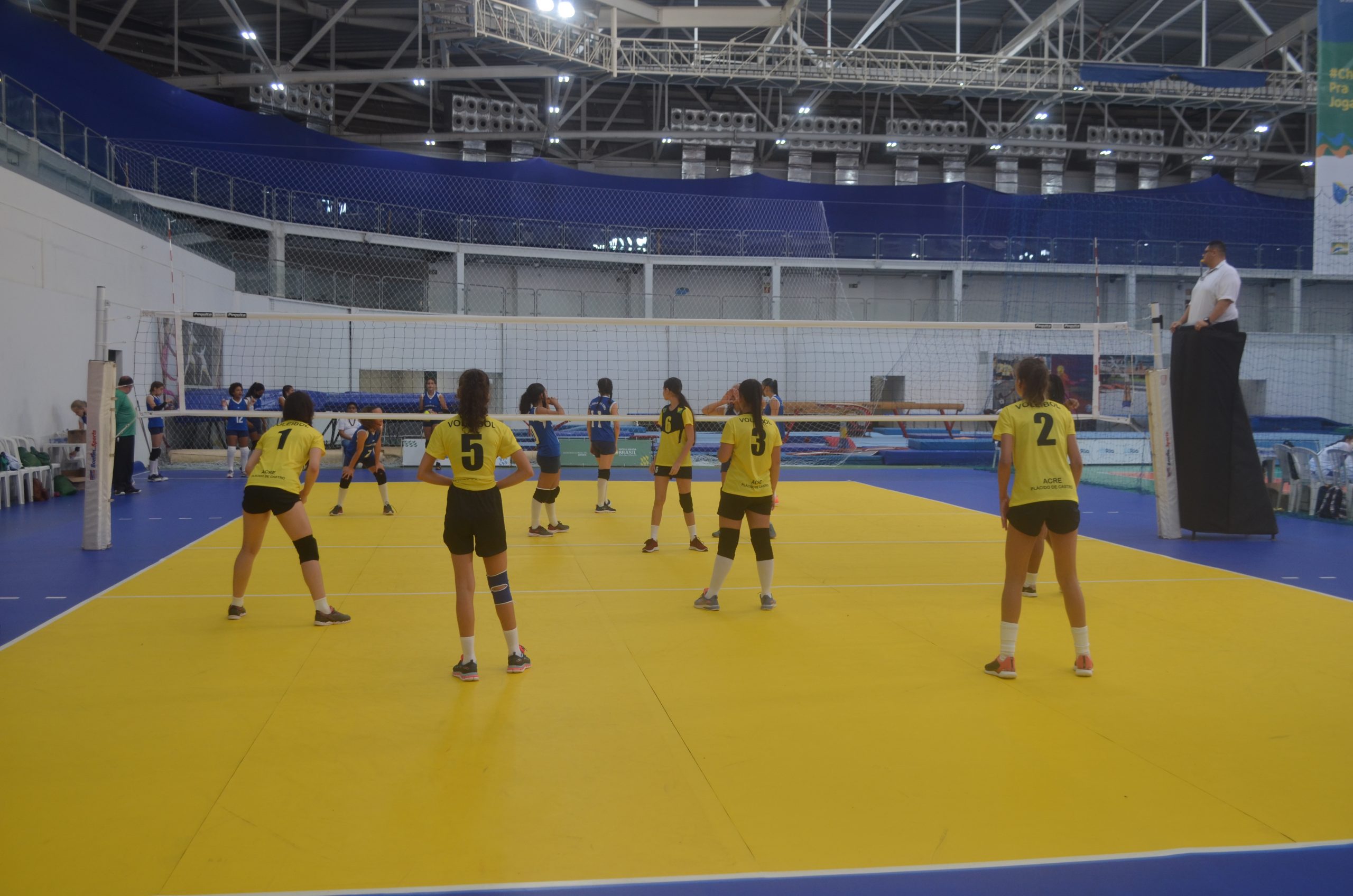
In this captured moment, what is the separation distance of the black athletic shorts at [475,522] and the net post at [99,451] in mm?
5785

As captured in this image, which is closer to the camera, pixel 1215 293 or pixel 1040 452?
pixel 1040 452

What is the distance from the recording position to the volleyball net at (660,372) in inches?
827

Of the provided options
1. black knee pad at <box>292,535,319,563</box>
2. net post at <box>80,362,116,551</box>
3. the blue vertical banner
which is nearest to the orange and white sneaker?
black knee pad at <box>292,535,319,563</box>

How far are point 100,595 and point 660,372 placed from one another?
21.0m

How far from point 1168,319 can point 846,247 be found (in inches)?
408

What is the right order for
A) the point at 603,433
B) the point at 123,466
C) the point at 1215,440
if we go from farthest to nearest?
the point at 123,466 → the point at 603,433 → the point at 1215,440

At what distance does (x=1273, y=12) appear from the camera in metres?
29.0

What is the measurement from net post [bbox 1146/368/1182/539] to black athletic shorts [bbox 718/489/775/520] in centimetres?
580

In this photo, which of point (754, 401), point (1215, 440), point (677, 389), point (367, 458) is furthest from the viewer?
point (367, 458)

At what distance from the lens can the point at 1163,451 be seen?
10.3 meters

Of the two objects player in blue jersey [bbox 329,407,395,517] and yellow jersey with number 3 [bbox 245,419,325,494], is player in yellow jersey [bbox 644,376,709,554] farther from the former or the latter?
player in blue jersey [bbox 329,407,395,517]

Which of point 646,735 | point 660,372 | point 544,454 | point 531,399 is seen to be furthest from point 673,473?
point 660,372

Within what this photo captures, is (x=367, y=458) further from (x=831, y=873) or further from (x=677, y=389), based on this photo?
(x=831, y=873)

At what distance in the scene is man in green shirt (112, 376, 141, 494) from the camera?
13.2 meters
